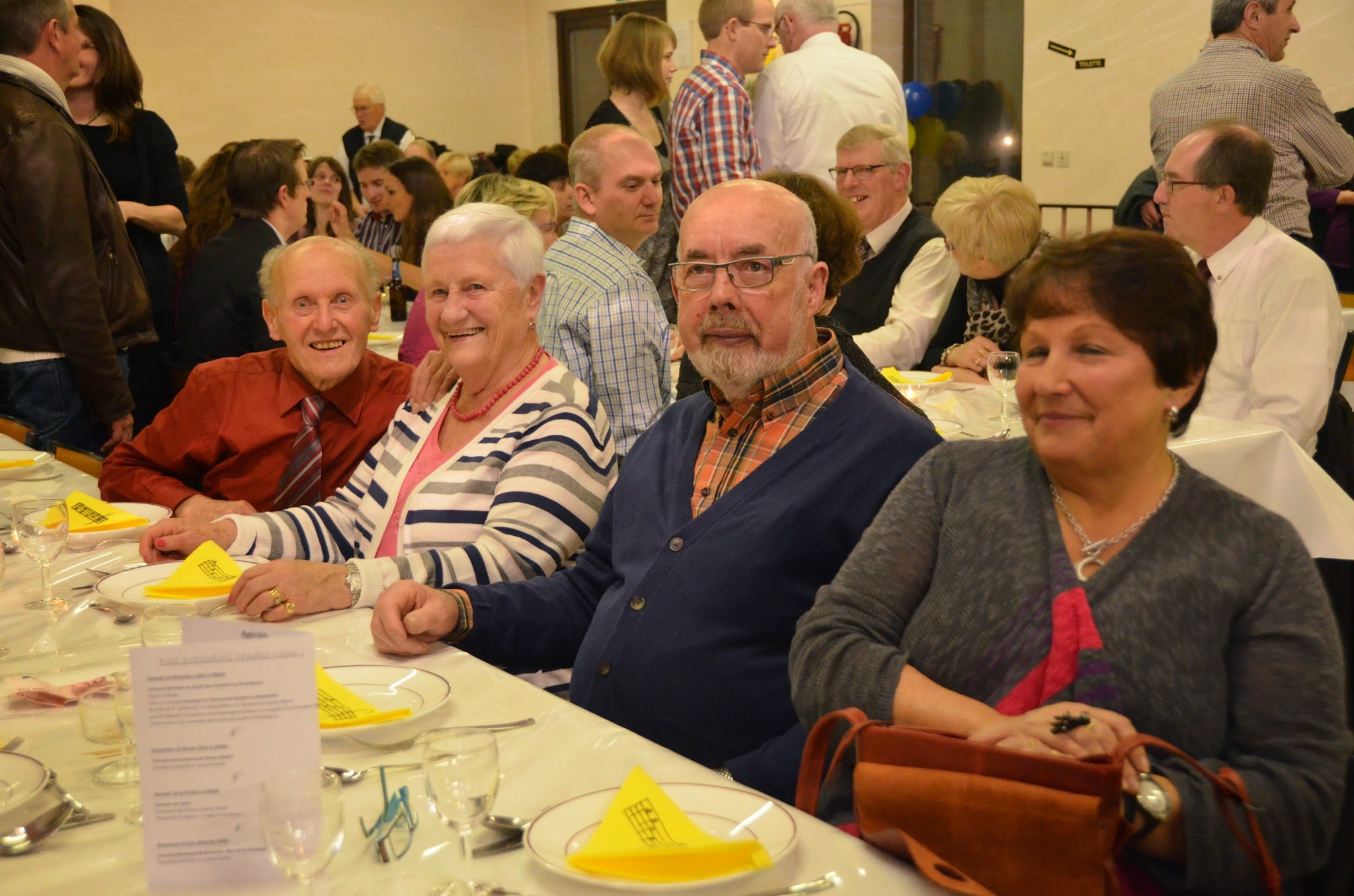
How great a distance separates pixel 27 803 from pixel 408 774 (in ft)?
1.31

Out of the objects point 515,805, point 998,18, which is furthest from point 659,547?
point 998,18

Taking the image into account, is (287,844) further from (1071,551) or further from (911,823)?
(1071,551)

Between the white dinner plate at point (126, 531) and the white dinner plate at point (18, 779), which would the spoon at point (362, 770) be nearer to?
the white dinner plate at point (18, 779)

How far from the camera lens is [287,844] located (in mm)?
1075

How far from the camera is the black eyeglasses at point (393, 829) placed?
1.20m

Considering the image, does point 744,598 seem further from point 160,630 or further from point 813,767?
point 160,630

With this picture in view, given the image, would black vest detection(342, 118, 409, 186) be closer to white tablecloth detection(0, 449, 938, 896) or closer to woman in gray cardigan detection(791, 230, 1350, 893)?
white tablecloth detection(0, 449, 938, 896)

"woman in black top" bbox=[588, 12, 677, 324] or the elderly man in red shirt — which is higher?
"woman in black top" bbox=[588, 12, 677, 324]

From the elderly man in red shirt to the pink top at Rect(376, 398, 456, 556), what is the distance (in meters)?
0.46

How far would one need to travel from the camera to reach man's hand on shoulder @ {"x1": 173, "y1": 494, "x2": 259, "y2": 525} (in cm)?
258

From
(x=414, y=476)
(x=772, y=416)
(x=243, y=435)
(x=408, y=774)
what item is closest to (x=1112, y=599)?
(x=772, y=416)

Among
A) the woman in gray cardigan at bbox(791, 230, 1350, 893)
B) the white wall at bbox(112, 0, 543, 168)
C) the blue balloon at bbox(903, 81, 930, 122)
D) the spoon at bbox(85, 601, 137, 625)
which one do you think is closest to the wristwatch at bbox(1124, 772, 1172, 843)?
the woman in gray cardigan at bbox(791, 230, 1350, 893)

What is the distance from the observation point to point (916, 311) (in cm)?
424

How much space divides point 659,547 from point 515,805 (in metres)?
0.67
